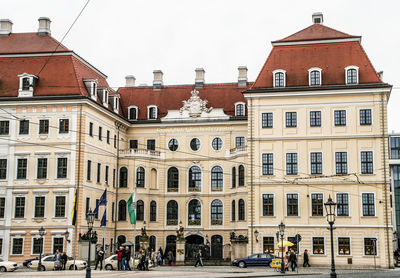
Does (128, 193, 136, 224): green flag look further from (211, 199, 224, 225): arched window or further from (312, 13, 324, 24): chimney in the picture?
(312, 13, 324, 24): chimney

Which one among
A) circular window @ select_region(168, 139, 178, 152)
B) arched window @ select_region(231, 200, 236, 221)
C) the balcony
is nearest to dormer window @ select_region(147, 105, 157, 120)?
circular window @ select_region(168, 139, 178, 152)

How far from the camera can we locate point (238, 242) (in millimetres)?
52188

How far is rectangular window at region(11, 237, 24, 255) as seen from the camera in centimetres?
5119

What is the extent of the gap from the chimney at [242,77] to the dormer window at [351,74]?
15884 millimetres

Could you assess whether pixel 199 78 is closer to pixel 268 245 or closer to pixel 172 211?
pixel 172 211

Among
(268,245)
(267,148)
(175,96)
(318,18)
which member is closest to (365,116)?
(267,148)

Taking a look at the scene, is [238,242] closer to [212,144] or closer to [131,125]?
[212,144]

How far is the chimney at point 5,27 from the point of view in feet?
192

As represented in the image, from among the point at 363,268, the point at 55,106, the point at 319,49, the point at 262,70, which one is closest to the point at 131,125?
the point at 55,106

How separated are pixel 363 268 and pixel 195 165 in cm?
2141

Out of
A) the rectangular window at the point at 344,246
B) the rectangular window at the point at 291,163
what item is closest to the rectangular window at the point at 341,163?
the rectangular window at the point at 291,163

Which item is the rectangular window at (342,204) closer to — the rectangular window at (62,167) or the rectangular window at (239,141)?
the rectangular window at (239,141)

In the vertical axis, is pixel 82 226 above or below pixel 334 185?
below

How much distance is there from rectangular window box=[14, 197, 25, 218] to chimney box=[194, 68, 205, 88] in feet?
78.8
